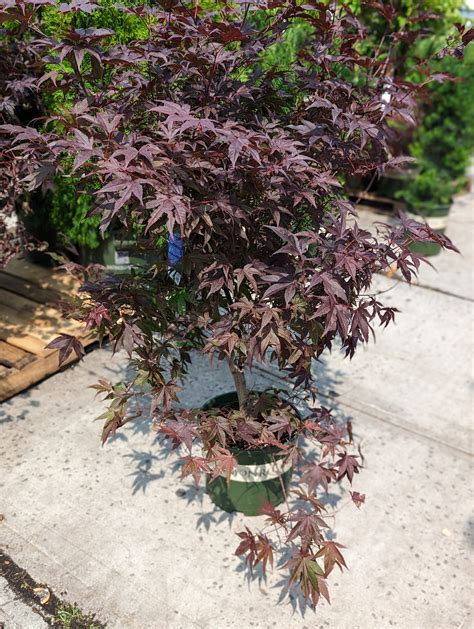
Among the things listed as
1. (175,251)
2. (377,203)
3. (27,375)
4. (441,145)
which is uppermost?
(175,251)

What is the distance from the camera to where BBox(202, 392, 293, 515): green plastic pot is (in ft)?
8.49

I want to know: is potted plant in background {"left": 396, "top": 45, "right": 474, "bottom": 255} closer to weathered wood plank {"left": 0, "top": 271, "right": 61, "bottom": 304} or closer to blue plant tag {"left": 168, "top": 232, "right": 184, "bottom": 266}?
weathered wood plank {"left": 0, "top": 271, "right": 61, "bottom": 304}

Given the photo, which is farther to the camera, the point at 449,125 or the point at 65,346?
the point at 449,125

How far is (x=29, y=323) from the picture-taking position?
384cm

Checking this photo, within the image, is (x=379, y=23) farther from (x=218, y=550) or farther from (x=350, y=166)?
(x=218, y=550)

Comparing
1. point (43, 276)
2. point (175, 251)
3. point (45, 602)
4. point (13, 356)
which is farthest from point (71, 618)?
point (43, 276)

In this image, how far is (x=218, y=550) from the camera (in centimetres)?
256

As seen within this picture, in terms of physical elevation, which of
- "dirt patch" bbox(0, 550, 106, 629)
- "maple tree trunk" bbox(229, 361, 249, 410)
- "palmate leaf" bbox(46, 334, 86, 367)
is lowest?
"dirt patch" bbox(0, 550, 106, 629)

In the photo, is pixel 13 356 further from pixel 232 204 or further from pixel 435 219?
pixel 435 219

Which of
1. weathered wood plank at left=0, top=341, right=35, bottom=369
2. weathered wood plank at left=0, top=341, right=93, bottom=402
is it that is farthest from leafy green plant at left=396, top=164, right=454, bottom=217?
weathered wood plank at left=0, top=341, right=35, bottom=369

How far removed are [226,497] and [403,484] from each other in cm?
91

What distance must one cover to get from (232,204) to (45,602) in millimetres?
1612

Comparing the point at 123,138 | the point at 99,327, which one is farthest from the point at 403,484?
the point at 123,138

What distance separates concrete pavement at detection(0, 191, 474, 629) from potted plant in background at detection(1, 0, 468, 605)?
0.36m
